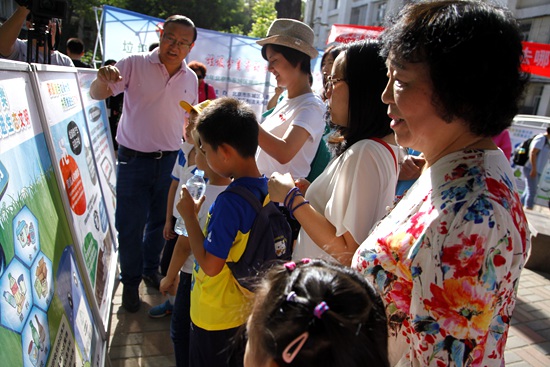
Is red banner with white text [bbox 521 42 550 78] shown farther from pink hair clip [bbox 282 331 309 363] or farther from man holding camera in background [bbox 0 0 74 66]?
pink hair clip [bbox 282 331 309 363]

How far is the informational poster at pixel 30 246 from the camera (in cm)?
103

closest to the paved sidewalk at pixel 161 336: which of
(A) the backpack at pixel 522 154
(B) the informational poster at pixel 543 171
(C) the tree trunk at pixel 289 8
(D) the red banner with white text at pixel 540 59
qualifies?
(A) the backpack at pixel 522 154

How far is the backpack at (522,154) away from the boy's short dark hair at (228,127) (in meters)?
7.58

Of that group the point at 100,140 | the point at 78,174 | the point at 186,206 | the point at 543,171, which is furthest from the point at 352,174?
the point at 543,171

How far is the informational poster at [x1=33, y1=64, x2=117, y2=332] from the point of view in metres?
1.71

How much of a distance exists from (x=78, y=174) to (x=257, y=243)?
3.69 ft

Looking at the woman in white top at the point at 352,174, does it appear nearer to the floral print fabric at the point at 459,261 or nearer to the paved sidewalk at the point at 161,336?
the floral print fabric at the point at 459,261

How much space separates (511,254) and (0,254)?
4.13ft

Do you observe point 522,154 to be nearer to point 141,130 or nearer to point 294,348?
point 141,130

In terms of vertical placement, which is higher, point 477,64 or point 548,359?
point 477,64

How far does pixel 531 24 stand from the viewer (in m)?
17.3

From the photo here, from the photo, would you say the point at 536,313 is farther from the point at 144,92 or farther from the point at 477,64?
the point at 144,92

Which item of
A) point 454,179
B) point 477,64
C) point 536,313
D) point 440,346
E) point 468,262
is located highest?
point 477,64

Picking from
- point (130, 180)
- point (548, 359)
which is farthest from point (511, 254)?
point (548, 359)
